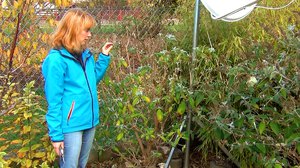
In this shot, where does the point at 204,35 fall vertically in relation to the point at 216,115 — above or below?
above

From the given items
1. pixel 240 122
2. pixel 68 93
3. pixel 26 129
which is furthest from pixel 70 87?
pixel 240 122

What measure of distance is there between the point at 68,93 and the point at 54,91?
125 mm

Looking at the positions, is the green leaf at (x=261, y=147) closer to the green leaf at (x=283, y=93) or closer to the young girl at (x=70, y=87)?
the green leaf at (x=283, y=93)

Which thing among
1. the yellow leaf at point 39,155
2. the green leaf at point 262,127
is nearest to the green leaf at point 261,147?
the green leaf at point 262,127

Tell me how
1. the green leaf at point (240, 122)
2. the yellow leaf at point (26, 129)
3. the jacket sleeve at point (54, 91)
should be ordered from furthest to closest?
the yellow leaf at point (26, 129)
the green leaf at point (240, 122)
the jacket sleeve at point (54, 91)

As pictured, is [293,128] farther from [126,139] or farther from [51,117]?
[51,117]

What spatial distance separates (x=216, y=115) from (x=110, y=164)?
55.4 inches

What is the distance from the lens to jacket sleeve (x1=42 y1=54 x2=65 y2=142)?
2492mm

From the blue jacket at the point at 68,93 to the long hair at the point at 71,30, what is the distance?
0.18 feet

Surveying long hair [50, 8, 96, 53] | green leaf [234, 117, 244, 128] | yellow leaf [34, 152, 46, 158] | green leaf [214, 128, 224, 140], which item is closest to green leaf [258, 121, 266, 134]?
green leaf [234, 117, 244, 128]

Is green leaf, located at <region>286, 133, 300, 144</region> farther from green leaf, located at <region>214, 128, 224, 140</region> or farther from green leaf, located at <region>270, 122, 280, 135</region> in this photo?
green leaf, located at <region>214, 128, 224, 140</region>

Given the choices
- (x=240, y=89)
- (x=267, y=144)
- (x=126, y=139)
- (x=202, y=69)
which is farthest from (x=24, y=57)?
(x=267, y=144)

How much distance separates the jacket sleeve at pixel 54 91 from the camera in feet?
8.18

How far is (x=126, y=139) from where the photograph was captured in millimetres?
3459
